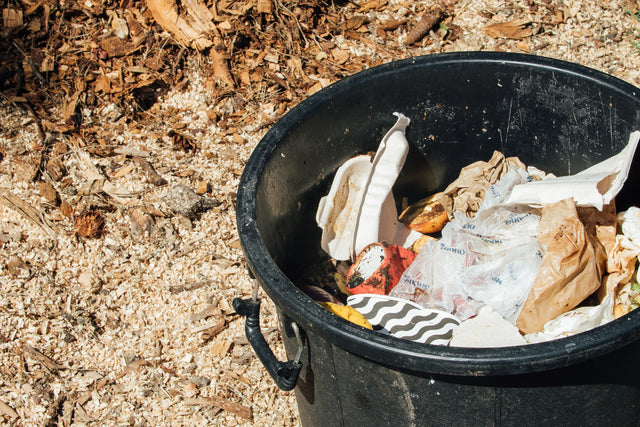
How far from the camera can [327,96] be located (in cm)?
179

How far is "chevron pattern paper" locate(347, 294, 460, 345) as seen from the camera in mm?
1634

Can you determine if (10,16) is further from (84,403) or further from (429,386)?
(429,386)

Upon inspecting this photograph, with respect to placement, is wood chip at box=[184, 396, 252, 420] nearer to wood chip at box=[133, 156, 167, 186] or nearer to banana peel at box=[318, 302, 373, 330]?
banana peel at box=[318, 302, 373, 330]

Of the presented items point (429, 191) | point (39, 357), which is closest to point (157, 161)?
point (39, 357)

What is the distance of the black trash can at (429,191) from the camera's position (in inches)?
47.8

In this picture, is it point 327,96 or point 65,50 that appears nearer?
point 327,96

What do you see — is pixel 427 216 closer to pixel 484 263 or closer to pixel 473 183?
pixel 473 183

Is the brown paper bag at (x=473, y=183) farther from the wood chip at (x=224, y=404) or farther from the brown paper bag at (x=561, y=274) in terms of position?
the wood chip at (x=224, y=404)

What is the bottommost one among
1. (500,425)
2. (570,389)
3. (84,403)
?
(84,403)

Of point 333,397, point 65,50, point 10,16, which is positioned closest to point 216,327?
point 333,397

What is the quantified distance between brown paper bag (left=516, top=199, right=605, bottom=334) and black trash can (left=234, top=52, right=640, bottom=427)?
0.83ft

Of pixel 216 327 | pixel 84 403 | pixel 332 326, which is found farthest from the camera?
pixel 216 327

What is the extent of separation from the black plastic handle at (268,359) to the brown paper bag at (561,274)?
1.92 feet

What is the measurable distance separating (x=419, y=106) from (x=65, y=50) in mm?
2094
